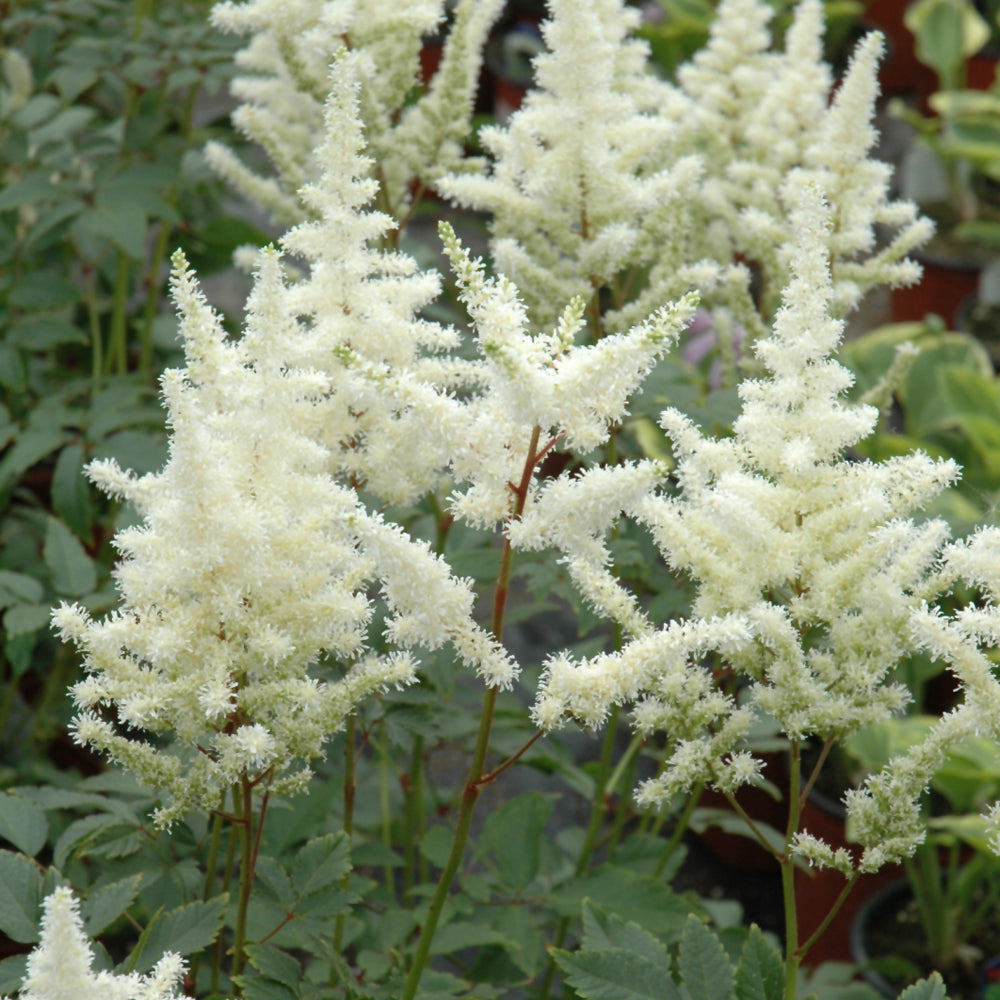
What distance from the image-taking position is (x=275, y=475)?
1.07 m

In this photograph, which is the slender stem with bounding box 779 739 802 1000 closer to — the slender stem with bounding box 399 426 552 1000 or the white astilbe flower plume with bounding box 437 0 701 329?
the slender stem with bounding box 399 426 552 1000

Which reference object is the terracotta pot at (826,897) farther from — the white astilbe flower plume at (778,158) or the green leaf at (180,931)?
the green leaf at (180,931)

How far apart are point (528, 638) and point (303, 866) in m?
2.17

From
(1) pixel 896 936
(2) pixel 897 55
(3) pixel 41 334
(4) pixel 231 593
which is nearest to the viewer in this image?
(4) pixel 231 593

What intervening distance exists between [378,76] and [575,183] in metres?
0.33

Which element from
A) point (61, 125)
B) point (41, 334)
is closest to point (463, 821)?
point (41, 334)

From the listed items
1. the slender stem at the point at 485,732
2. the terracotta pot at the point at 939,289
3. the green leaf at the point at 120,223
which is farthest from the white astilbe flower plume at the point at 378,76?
the terracotta pot at the point at 939,289

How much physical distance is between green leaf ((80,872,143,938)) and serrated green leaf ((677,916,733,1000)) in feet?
1.68

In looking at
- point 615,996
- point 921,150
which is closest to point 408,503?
point 615,996

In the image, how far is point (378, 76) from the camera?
1.65 metres

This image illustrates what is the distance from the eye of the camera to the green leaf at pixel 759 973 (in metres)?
1.05

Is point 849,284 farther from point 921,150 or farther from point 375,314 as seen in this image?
point 921,150

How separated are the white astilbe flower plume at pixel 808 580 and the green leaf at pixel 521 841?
56 cm

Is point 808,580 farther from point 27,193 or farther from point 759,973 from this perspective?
point 27,193
